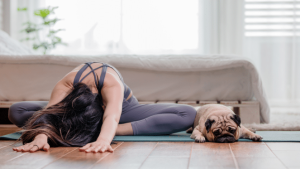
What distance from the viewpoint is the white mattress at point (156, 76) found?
243 centimetres

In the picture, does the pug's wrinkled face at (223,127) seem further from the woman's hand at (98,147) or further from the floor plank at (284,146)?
the woman's hand at (98,147)

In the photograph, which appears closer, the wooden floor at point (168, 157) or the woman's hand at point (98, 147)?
the wooden floor at point (168, 157)

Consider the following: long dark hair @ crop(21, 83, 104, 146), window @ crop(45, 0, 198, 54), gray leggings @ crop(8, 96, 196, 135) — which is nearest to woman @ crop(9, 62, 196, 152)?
long dark hair @ crop(21, 83, 104, 146)

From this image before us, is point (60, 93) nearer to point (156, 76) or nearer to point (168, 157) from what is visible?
point (168, 157)

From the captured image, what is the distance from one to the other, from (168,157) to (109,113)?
0.35m

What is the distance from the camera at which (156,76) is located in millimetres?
2492

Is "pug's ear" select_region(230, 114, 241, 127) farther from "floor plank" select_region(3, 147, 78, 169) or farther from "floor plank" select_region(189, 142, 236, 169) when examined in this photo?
"floor plank" select_region(3, 147, 78, 169)

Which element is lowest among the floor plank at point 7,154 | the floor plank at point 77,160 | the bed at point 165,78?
the floor plank at point 7,154

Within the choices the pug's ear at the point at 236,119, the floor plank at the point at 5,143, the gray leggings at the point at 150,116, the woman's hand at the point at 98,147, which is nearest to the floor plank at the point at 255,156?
the pug's ear at the point at 236,119

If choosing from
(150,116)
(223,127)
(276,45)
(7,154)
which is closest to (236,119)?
(223,127)

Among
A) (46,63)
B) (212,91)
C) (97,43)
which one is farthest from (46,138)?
(97,43)

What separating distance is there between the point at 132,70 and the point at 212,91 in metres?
0.68

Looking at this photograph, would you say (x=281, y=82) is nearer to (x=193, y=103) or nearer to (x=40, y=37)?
(x=193, y=103)

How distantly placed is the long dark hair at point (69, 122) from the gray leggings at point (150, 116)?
1.25 feet
